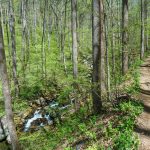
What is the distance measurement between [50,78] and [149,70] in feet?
29.5

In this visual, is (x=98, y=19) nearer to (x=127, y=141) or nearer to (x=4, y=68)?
(x=4, y=68)

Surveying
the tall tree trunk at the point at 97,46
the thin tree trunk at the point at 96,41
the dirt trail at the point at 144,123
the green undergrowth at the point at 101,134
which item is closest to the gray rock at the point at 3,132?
the green undergrowth at the point at 101,134

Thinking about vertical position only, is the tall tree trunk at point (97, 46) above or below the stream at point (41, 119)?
above

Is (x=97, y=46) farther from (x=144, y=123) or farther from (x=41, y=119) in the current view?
(x=41, y=119)

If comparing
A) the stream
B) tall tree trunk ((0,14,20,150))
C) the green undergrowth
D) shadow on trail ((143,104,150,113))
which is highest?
tall tree trunk ((0,14,20,150))

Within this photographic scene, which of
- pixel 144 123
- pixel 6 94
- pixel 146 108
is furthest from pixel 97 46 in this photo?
pixel 6 94

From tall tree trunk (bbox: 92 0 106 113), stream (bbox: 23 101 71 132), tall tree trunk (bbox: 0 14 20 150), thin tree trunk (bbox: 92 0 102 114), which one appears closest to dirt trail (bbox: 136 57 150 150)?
tall tree trunk (bbox: 92 0 106 113)

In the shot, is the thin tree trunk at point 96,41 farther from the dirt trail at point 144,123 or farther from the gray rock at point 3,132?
the gray rock at point 3,132

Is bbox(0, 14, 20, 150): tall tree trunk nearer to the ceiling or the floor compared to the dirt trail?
nearer to the ceiling

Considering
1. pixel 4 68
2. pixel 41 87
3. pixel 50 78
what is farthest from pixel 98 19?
pixel 50 78

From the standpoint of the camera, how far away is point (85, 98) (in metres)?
14.0

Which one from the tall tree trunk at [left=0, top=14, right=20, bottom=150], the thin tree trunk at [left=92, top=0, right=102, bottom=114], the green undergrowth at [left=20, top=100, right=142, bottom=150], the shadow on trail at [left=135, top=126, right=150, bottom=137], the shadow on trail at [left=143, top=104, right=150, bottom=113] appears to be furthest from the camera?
the thin tree trunk at [left=92, top=0, right=102, bottom=114]

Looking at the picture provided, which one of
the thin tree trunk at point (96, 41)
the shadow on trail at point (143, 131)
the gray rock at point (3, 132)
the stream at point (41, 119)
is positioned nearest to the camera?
the shadow on trail at point (143, 131)

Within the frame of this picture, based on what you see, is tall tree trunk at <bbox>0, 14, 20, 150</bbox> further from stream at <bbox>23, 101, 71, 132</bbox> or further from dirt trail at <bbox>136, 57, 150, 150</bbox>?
stream at <bbox>23, 101, 71, 132</bbox>
